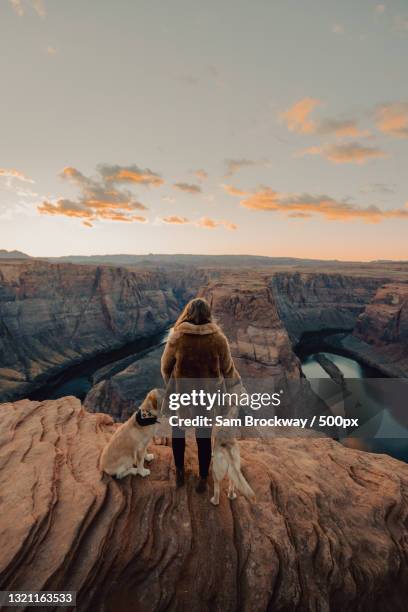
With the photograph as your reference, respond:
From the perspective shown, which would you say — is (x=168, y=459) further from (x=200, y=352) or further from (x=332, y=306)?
(x=332, y=306)

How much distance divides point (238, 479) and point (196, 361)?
1975 millimetres

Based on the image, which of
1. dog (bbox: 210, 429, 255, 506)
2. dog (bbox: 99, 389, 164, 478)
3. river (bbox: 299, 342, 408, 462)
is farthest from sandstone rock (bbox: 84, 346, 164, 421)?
dog (bbox: 210, 429, 255, 506)

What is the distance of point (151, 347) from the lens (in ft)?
213

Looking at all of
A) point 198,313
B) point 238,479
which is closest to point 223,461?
point 238,479

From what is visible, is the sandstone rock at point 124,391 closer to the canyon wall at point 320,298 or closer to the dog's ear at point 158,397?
the dog's ear at point 158,397

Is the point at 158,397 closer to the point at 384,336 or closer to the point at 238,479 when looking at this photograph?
the point at 238,479

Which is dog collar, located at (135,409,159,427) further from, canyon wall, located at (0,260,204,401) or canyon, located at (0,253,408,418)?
canyon wall, located at (0,260,204,401)

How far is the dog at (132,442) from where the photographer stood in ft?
15.3

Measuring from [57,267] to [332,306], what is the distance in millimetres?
80966

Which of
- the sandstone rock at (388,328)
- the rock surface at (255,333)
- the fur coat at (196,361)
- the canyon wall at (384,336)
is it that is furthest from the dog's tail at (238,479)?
the sandstone rock at (388,328)

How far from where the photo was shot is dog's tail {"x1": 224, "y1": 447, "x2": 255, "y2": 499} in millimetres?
4188

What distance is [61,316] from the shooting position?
59.6m

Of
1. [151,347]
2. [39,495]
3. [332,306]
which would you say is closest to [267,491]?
[39,495]

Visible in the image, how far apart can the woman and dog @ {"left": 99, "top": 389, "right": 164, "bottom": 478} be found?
452mm
